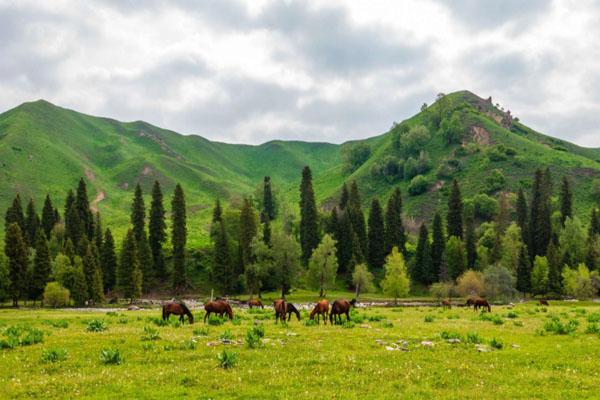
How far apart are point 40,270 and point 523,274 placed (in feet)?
367

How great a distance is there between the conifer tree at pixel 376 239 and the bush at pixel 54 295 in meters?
83.8

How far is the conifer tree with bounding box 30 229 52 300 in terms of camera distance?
3607 inches

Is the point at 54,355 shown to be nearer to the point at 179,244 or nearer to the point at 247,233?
the point at 247,233

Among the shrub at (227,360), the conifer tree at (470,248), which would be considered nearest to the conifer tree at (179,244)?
the conifer tree at (470,248)

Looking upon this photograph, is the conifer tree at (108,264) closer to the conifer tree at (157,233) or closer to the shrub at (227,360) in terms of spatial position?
the conifer tree at (157,233)

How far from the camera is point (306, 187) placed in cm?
13600

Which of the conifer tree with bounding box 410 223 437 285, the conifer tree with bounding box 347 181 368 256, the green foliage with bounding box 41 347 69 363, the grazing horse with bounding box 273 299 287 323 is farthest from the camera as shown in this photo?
the conifer tree with bounding box 347 181 368 256

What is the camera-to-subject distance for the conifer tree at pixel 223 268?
112 metres

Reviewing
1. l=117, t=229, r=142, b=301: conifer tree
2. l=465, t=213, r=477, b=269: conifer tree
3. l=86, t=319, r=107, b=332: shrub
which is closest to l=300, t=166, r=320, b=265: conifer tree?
l=465, t=213, r=477, b=269: conifer tree

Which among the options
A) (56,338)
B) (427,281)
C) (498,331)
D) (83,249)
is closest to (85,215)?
(83,249)

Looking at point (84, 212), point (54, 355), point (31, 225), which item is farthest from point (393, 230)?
point (54, 355)

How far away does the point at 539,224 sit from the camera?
130m

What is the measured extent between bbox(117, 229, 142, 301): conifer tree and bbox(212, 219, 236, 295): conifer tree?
20.2 meters

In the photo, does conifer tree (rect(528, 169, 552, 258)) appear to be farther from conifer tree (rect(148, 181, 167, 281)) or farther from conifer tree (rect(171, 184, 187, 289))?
conifer tree (rect(148, 181, 167, 281))
